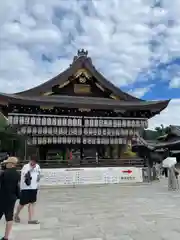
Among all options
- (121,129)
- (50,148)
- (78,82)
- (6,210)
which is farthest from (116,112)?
(6,210)

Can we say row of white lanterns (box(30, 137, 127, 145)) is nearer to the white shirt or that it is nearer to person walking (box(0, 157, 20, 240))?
the white shirt

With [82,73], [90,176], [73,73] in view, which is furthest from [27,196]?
[82,73]

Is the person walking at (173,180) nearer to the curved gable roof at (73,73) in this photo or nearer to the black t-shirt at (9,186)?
the curved gable roof at (73,73)

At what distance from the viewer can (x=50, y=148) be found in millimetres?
19422

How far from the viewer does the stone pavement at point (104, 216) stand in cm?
688

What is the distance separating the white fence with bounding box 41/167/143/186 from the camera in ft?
52.9

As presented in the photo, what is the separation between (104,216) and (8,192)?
3.75m

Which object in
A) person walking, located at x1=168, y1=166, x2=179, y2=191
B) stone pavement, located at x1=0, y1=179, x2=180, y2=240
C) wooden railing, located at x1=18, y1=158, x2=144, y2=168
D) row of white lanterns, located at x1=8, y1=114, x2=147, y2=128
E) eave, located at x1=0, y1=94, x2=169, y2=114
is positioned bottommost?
stone pavement, located at x1=0, y1=179, x2=180, y2=240

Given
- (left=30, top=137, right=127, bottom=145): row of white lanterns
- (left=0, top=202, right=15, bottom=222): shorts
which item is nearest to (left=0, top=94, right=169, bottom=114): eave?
(left=30, top=137, right=127, bottom=145): row of white lanterns

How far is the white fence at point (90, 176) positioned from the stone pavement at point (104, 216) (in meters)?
1.99

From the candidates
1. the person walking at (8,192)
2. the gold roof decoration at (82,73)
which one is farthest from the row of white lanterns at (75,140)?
the person walking at (8,192)

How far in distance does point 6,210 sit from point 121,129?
45.5 ft

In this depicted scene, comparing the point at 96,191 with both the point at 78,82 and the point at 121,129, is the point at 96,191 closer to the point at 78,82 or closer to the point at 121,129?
the point at 121,129

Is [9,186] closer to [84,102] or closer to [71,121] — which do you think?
[71,121]
